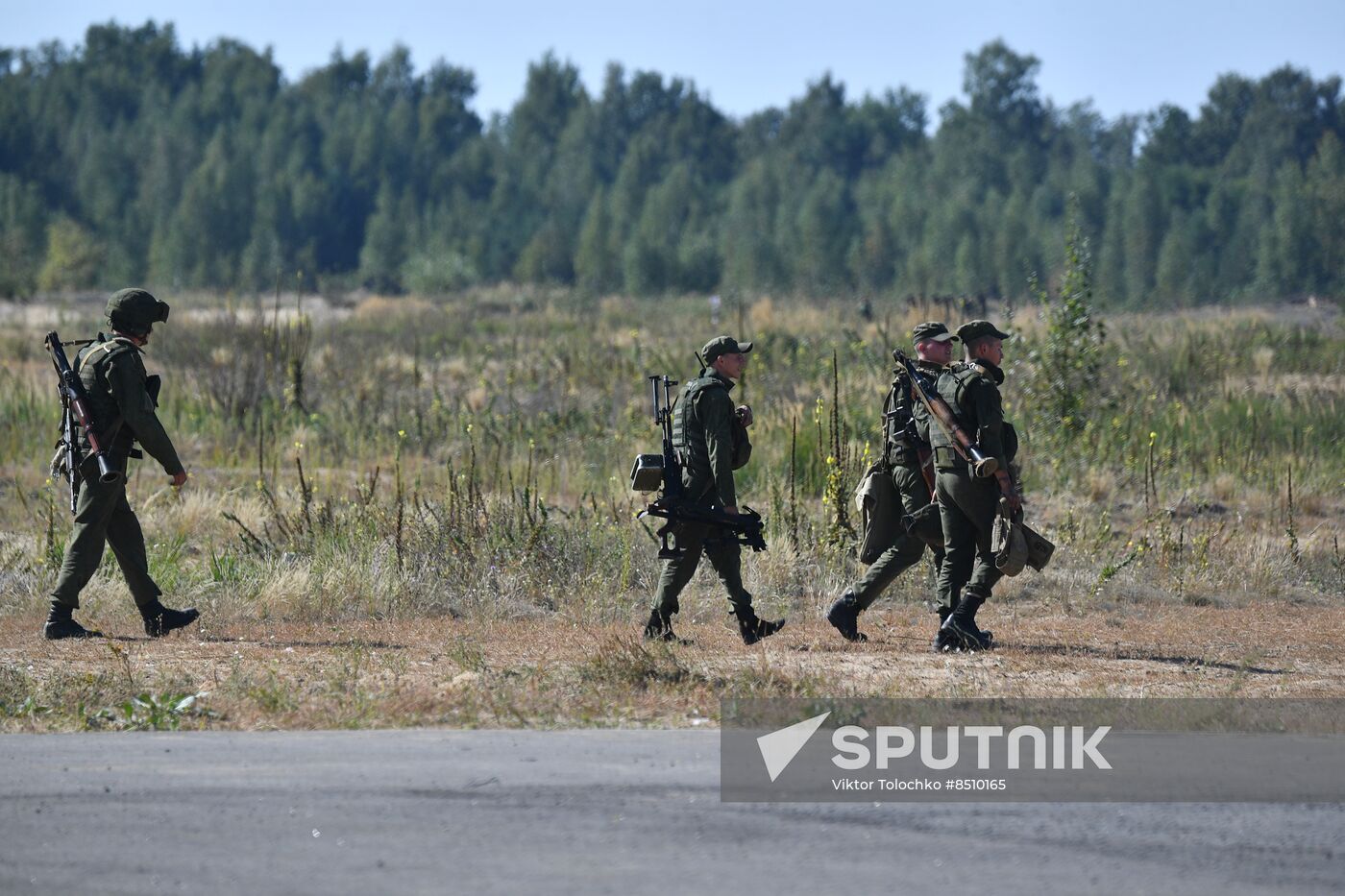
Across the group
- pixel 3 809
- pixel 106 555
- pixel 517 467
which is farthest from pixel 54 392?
pixel 3 809

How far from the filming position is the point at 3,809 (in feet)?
17.6

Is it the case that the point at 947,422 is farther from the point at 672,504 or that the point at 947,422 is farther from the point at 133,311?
the point at 133,311

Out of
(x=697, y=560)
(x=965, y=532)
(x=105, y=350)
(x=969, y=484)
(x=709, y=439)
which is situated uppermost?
(x=105, y=350)

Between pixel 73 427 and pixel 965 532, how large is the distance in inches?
196

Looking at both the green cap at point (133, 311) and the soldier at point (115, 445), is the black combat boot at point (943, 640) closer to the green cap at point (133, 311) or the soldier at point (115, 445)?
the soldier at point (115, 445)

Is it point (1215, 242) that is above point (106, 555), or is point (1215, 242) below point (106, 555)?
above

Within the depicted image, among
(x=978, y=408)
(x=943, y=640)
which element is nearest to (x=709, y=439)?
(x=978, y=408)

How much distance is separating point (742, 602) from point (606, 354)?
52.7 ft

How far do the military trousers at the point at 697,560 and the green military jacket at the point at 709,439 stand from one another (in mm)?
154

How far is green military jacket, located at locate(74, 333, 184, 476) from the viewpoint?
8.52m

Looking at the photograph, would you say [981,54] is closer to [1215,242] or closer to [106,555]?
[1215,242]

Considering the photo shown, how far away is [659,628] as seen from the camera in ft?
28.5

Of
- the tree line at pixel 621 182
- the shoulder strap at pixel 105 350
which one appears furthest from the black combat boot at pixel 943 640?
the tree line at pixel 621 182

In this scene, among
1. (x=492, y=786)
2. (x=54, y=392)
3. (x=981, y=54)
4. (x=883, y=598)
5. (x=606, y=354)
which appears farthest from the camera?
(x=981, y=54)
